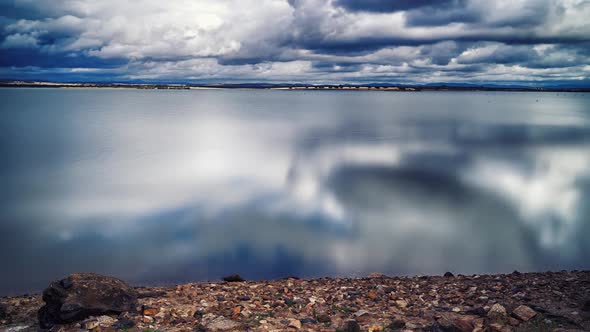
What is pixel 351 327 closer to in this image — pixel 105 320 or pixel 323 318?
pixel 323 318

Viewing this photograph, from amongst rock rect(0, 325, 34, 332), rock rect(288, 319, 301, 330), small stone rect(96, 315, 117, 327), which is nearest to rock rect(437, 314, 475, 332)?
rock rect(288, 319, 301, 330)

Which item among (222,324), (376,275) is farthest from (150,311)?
(376,275)

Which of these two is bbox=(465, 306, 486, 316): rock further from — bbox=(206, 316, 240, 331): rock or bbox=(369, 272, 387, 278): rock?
bbox=(206, 316, 240, 331): rock

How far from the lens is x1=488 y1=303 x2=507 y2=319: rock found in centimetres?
703

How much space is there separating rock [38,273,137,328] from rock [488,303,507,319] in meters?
6.28

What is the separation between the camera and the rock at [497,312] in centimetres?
703

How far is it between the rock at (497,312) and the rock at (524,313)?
0.57ft

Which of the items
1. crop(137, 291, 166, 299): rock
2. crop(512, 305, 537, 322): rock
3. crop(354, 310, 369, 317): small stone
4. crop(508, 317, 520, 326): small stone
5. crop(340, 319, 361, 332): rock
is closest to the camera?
crop(340, 319, 361, 332): rock

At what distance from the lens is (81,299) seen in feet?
24.0

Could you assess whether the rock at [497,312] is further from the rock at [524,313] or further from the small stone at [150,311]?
the small stone at [150,311]

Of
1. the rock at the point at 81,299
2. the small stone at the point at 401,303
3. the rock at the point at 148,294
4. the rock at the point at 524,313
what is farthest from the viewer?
the rock at the point at 148,294

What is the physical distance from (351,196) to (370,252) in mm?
5898

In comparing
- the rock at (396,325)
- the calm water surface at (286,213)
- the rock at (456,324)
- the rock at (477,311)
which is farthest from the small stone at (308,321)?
the calm water surface at (286,213)

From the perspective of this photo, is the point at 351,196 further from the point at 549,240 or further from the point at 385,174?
the point at 549,240
